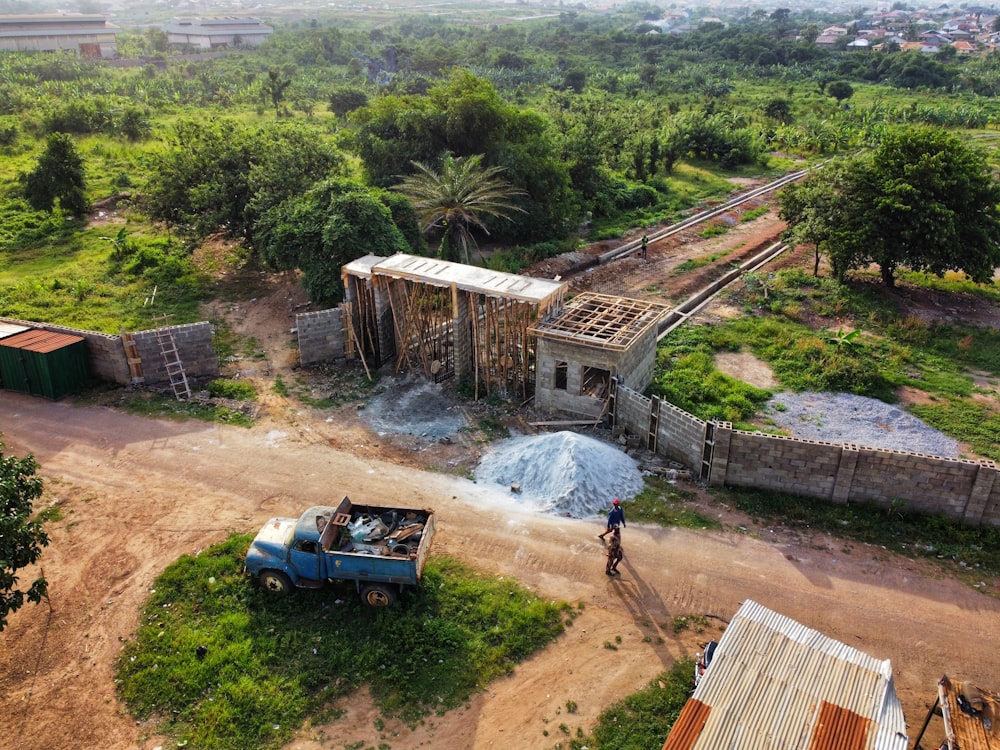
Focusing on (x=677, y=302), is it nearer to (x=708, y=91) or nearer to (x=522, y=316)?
(x=522, y=316)

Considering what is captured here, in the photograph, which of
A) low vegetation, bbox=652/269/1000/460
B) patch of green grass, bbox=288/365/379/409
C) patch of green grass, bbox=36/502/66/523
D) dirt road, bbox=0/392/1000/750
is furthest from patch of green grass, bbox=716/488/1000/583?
patch of green grass, bbox=36/502/66/523

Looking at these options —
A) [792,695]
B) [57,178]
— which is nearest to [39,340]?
[57,178]

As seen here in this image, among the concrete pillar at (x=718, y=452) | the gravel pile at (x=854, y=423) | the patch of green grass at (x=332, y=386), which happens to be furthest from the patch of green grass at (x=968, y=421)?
the patch of green grass at (x=332, y=386)

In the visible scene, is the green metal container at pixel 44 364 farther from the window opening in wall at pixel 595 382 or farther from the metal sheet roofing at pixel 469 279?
the window opening in wall at pixel 595 382

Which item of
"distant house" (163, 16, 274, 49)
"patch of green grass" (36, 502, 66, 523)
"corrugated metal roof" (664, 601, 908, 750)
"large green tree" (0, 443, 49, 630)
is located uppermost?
"distant house" (163, 16, 274, 49)

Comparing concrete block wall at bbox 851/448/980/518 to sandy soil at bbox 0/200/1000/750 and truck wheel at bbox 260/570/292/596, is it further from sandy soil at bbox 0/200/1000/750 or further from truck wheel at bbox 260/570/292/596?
truck wheel at bbox 260/570/292/596

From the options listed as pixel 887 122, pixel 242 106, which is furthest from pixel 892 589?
pixel 242 106
